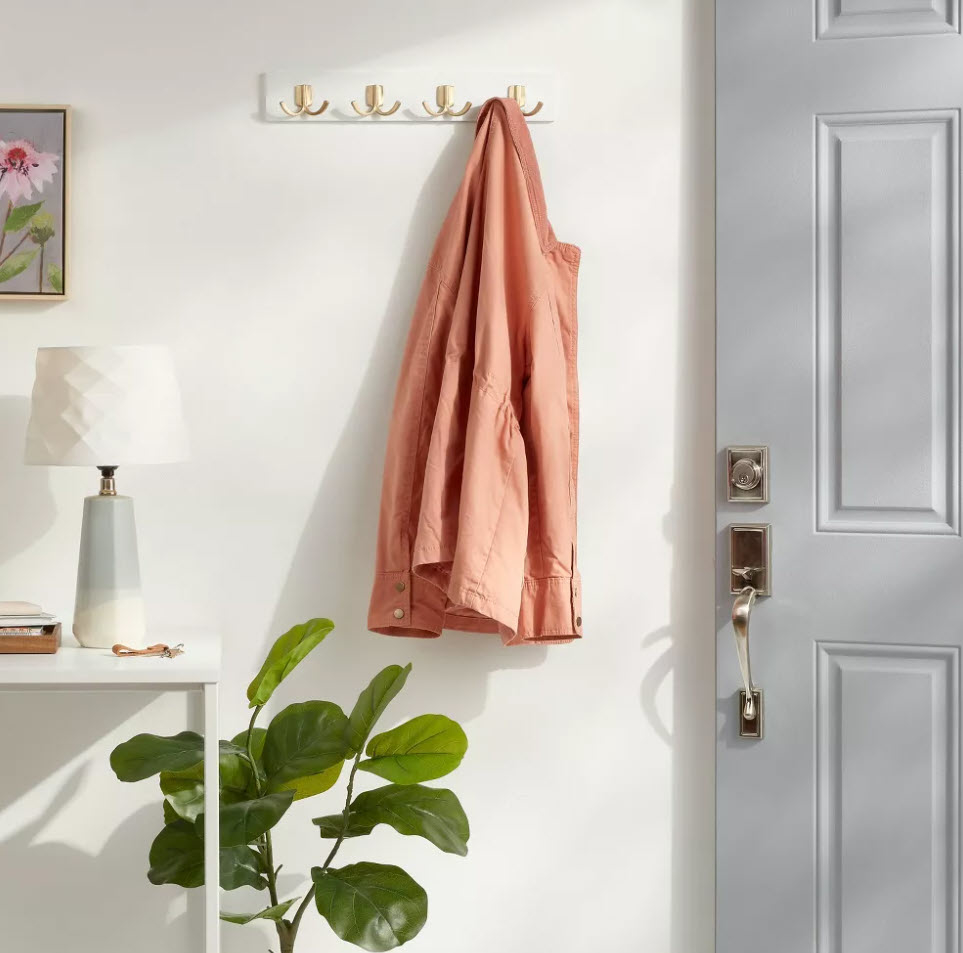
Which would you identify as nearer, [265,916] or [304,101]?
[265,916]

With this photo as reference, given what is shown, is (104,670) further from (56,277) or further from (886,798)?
(886,798)

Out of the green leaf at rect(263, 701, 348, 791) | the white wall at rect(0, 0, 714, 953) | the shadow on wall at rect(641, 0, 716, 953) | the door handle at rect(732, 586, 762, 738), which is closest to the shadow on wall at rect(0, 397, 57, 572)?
the white wall at rect(0, 0, 714, 953)

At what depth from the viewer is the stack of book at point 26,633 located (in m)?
1.47

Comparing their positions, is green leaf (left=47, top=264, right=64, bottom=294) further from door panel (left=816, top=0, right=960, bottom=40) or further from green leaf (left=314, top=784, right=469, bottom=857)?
door panel (left=816, top=0, right=960, bottom=40)

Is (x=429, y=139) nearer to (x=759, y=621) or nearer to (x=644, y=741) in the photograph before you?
(x=759, y=621)

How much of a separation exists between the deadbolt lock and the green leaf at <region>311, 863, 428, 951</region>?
820 millimetres

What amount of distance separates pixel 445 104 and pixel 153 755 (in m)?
1.15

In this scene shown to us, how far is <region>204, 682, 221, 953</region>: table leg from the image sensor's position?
4.55 feet

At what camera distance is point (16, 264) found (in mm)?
1708

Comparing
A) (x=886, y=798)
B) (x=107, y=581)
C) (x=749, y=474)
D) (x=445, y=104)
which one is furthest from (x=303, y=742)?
(x=445, y=104)

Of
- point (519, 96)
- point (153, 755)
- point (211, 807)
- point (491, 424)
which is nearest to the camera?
point (211, 807)

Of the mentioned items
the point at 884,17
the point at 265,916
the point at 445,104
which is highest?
the point at 884,17

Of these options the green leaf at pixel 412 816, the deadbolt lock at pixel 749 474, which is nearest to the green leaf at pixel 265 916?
the green leaf at pixel 412 816

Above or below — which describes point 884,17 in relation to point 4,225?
above
